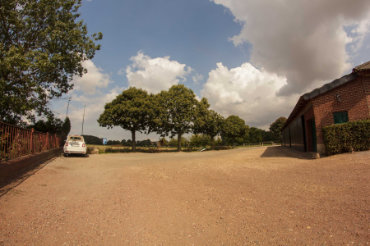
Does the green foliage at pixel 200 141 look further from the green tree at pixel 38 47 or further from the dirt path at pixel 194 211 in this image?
the dirt path at pixel 194 211

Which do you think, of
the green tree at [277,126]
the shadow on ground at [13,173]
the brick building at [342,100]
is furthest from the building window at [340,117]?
the green tree at [277,126]

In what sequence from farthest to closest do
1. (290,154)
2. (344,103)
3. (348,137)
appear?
(290,154), (344,103), (348,137)

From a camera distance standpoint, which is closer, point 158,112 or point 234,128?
point 158,112

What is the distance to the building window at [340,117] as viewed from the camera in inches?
404

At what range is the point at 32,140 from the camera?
9.15 metres

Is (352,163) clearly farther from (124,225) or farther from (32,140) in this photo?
(32,140)

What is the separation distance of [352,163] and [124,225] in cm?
733

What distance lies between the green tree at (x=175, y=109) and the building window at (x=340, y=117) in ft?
65.7

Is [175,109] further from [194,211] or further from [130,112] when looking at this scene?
[194,211]

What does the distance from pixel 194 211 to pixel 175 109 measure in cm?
2533

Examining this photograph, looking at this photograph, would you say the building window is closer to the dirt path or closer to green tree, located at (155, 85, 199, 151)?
the dirt path

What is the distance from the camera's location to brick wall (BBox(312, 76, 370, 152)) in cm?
1004

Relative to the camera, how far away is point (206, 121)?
32.9 m

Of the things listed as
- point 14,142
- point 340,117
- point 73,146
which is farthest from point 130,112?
point 340,117
